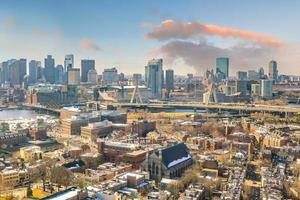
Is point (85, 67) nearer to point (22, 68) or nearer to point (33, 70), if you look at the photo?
point (33, 70)

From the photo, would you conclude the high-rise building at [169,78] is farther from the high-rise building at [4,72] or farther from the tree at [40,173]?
the tree at [40,173]

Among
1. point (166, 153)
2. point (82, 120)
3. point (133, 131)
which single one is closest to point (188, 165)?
point (166, 153)

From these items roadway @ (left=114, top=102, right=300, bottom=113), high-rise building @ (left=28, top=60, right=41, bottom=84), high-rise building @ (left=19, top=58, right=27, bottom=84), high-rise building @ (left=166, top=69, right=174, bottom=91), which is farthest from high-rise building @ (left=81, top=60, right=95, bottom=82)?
roadway @ (left=114, top=102, right=300, bottom=113)

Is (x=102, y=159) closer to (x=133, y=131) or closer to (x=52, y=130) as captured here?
(x=133, y=131)

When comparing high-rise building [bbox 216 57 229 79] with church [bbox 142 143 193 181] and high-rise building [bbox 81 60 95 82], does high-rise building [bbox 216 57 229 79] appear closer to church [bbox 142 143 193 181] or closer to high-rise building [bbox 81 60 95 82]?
high-rise building [bbox 81 60 95 82]

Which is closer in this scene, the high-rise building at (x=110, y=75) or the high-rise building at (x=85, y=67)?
the high-rise building at (x=85, y=67)

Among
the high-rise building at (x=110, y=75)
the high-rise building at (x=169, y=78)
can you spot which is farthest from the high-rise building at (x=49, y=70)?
the high-rise building at (x=169, y=78)

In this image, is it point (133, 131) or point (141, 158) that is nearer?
point (141, 158)
